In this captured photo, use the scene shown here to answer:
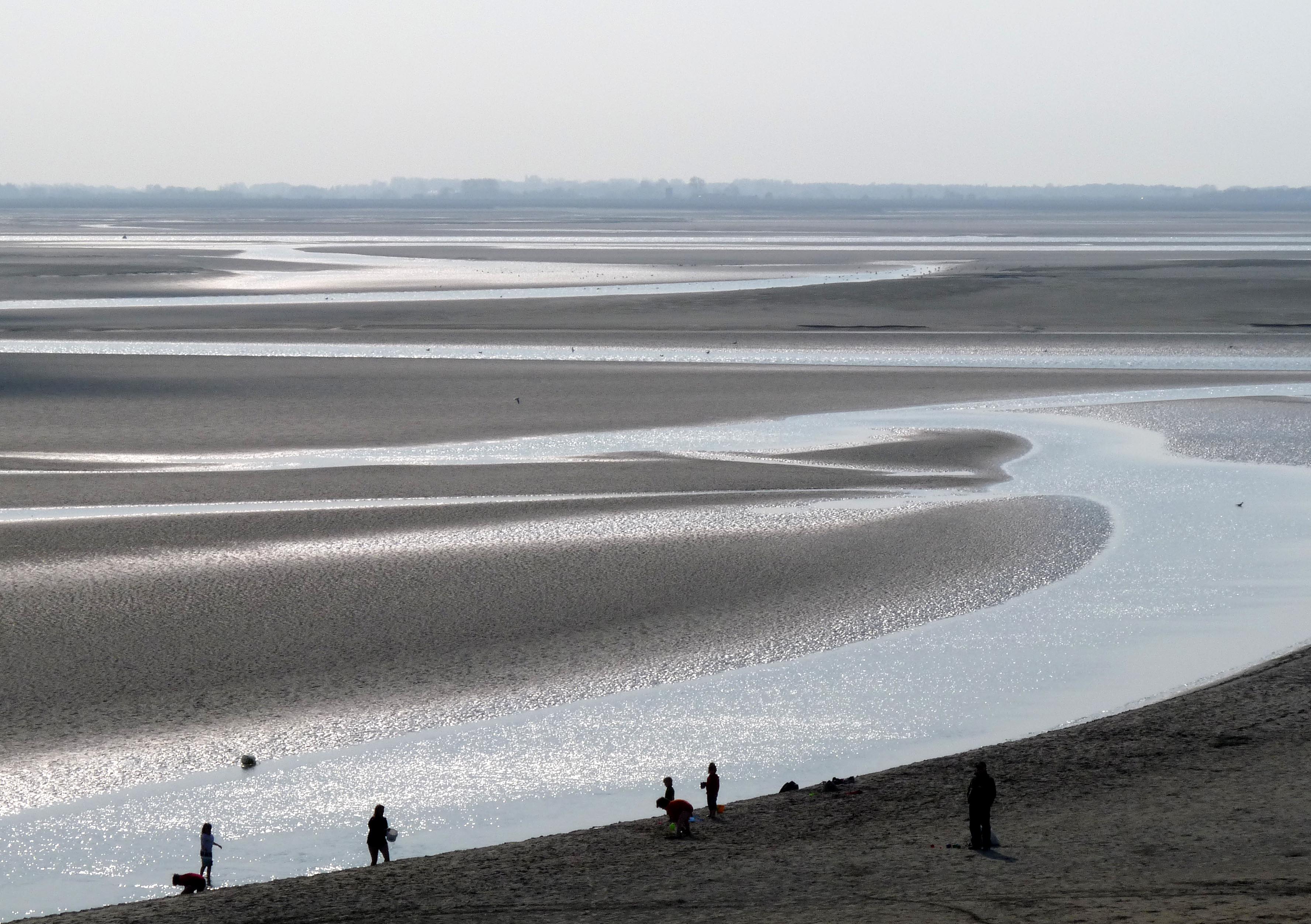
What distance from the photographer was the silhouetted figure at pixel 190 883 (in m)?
11.2

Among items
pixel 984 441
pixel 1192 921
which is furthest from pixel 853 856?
pixel 984 441

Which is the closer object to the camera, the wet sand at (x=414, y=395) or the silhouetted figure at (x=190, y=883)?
the silhouetted figure at (x=190, y=883)

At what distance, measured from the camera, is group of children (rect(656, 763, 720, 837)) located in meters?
11.8

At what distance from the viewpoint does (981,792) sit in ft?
37.3

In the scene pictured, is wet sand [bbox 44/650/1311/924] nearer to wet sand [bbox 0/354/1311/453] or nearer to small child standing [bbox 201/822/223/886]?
small child standing [bbox 201/822/223/886]

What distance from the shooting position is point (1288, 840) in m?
11.1

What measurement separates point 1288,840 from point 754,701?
6.19m

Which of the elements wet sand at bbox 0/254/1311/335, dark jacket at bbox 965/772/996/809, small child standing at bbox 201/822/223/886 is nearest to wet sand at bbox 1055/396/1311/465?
wet sand at bbox 0/254/1311/335

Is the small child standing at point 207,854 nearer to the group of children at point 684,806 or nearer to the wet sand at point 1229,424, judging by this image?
the group of children at point 684,806

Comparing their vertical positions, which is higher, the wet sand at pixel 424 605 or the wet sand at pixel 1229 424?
the wet sand at pixel 1229 424

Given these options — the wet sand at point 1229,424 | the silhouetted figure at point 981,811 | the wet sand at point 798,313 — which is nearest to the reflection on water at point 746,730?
the silhouetted figure at point 981,811

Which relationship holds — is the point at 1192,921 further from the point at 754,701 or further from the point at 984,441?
the point at 984,441

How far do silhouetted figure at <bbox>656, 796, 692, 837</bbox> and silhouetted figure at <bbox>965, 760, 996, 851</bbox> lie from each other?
2178mm

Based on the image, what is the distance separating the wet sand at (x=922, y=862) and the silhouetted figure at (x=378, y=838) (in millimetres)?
250
